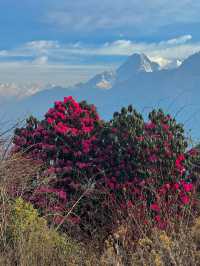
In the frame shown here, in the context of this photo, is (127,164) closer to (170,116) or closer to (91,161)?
(91,161)

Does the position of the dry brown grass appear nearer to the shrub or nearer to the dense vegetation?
the shrub

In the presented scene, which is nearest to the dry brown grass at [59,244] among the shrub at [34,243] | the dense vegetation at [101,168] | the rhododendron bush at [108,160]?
the shrub at [34,243]

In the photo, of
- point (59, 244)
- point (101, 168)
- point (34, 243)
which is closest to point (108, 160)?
point (101, 168)

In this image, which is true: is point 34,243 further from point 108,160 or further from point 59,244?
point 108,160

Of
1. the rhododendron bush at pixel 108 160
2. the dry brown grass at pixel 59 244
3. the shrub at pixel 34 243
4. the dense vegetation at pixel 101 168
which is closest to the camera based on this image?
the dry brown grass at pixel 59 244

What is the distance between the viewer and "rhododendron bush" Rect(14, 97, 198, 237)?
28.3ft

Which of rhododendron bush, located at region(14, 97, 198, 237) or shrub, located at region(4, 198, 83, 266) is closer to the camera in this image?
shrub, located at region(4, 198, 83, 266)

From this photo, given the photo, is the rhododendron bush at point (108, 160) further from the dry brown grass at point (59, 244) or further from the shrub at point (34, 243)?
the shrub at point (34, 243)

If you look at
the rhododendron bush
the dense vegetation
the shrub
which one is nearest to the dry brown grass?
the shrub

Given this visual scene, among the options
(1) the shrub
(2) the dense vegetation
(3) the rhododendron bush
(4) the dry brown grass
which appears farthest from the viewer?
(3) the rhododendron bush

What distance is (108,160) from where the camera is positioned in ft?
30.9

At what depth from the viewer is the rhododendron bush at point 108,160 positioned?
28.3 ft

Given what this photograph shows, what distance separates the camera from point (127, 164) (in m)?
9.20

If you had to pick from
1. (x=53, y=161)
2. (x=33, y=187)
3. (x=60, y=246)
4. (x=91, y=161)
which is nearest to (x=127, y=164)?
(x=91, y=161)
